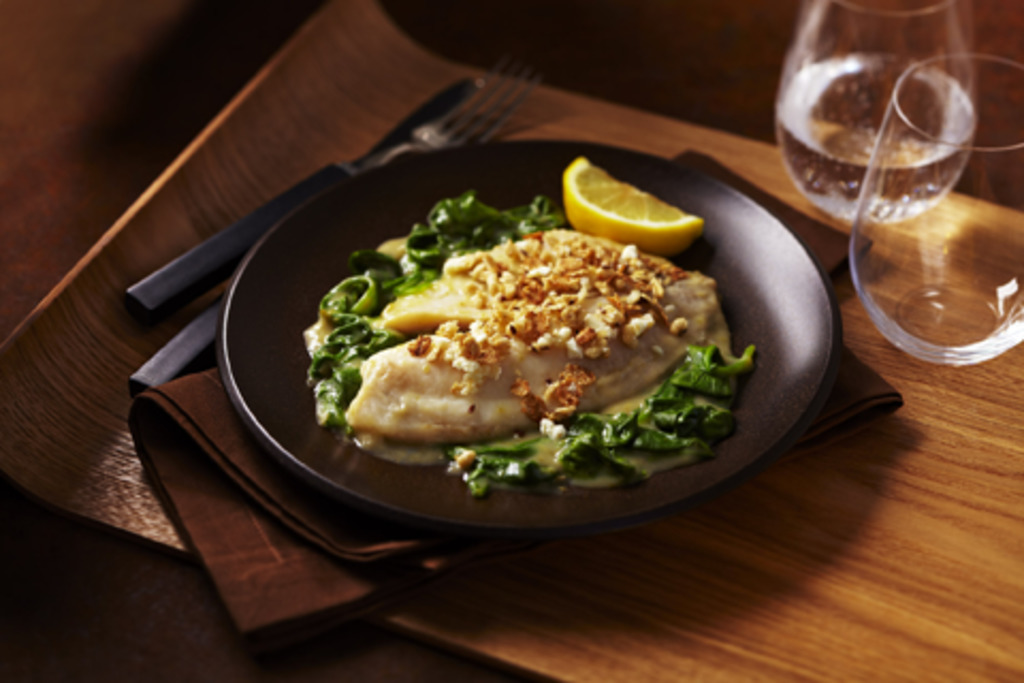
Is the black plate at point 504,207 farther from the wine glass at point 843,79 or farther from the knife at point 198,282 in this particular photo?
the wine glass at point 843,79

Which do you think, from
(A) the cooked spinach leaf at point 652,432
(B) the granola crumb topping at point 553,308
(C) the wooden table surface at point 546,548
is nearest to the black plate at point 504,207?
(A) the cooked spinach leaf at point 652,432

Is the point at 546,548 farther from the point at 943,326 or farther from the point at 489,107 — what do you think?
the point at 489,107

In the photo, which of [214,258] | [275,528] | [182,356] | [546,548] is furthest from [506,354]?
[214,258]

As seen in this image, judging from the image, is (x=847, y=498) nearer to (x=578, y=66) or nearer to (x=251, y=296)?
(x=251, y=296)

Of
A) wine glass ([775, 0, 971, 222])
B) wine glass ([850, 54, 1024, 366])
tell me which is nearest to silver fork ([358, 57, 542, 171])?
wine glass ([775, 0, 971, 222])

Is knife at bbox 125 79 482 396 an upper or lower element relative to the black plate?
upper

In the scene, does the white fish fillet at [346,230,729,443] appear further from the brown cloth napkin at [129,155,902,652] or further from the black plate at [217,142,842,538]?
the brown cloth napkin at [129,155,902,652]
